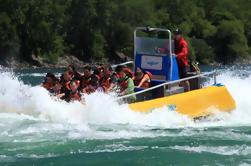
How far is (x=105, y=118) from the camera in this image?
13133 mm

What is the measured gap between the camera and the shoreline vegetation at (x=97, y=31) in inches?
2399

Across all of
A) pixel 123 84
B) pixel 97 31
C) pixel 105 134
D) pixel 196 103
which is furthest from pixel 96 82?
pixel 97 31

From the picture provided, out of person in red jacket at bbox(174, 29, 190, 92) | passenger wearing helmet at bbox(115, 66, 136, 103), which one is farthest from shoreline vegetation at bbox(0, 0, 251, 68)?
passenger wearing helmet at bbox(115, 66, 136, 103)

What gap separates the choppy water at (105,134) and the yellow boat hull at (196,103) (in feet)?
0.53

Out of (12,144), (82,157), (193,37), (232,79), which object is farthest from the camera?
(193,37)

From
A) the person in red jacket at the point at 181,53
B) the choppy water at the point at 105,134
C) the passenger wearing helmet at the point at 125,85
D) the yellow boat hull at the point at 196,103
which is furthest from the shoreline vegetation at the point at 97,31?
the choppy water at the point at 105,134

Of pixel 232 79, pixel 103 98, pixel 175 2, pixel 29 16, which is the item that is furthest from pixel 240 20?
pixel 103 98

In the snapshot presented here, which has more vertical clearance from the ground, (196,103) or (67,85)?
(67,85)

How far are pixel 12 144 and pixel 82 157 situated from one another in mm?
1571

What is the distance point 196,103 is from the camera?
14.4 metres

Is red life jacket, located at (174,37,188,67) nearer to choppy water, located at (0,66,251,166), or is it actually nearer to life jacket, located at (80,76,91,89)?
choppy water, located at (0,66,251,166)

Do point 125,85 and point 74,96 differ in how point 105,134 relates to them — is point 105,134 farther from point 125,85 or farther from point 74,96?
point 125,85

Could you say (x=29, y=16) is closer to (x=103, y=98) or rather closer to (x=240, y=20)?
(x=240, y=20)

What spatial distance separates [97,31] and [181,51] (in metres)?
53.9
